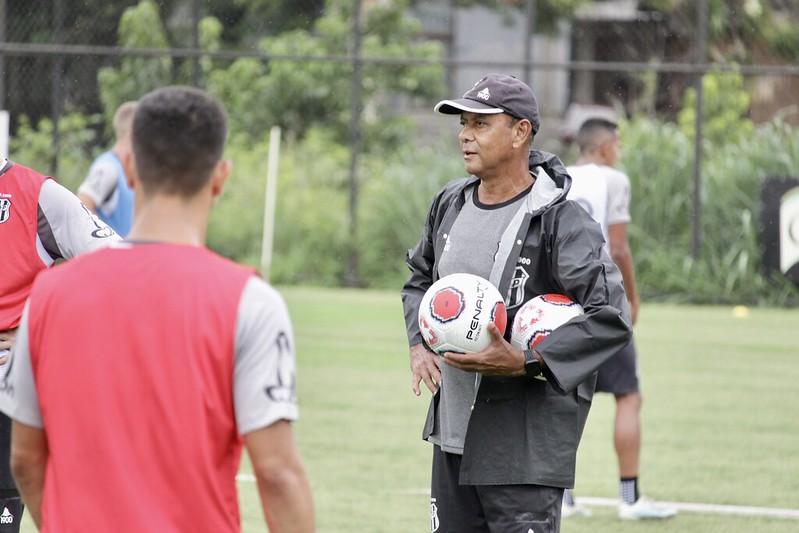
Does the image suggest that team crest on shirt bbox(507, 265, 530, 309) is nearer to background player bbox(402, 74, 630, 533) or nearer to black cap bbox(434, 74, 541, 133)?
background player bbox(402, 74, 630, 533)

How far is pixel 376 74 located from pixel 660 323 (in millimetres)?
9467

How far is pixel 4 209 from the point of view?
15.2 feet

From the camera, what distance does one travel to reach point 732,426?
10.4 metres

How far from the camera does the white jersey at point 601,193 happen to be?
786 cm

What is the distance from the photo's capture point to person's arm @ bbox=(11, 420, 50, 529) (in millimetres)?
3035

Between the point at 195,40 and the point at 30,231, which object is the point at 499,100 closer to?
the point at 30,231

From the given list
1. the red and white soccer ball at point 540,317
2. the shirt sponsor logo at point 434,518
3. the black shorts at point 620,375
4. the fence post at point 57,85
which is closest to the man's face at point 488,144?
the red and white soccer ball at point 540,317

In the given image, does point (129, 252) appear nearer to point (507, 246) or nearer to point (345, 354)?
point (507, 246)

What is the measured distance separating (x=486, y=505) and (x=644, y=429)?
5911 millimetres

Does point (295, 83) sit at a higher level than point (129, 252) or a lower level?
lower

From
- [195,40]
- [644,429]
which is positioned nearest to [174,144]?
[644,429]

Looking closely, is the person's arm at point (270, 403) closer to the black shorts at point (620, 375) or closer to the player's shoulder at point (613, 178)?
the black shorts at point (620, 375)

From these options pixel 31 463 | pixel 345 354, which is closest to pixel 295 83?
pixel 345 354

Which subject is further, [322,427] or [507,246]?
[322,427]
